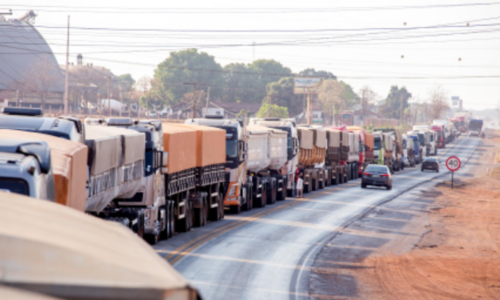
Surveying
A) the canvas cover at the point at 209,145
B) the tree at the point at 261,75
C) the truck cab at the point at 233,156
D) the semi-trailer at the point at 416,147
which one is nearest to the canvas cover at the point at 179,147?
the canvas cover at the point at 209,145

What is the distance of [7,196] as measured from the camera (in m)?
4.15

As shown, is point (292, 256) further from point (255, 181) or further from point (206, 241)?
point (255, 181)

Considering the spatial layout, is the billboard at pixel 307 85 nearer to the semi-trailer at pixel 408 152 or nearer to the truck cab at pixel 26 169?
the semi-trailer at pixel 408 152

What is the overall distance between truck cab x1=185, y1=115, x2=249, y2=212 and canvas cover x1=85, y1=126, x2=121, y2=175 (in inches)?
427

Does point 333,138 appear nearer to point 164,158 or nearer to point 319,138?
point 319,138

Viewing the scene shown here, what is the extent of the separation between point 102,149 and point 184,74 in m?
133

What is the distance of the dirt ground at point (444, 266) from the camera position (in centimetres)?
1441

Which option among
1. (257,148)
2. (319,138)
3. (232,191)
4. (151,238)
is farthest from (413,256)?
(319,138)

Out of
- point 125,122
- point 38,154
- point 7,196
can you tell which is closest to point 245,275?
point 125,122

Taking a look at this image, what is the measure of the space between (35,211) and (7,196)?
15.0 inches

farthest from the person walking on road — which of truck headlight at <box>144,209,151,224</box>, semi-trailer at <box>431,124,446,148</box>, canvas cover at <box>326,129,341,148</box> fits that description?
semi-trailer at <box>431,124,446,148</box>

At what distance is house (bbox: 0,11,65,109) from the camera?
101m

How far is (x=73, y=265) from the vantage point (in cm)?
319

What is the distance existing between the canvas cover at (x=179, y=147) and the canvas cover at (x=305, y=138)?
17.8 metres
